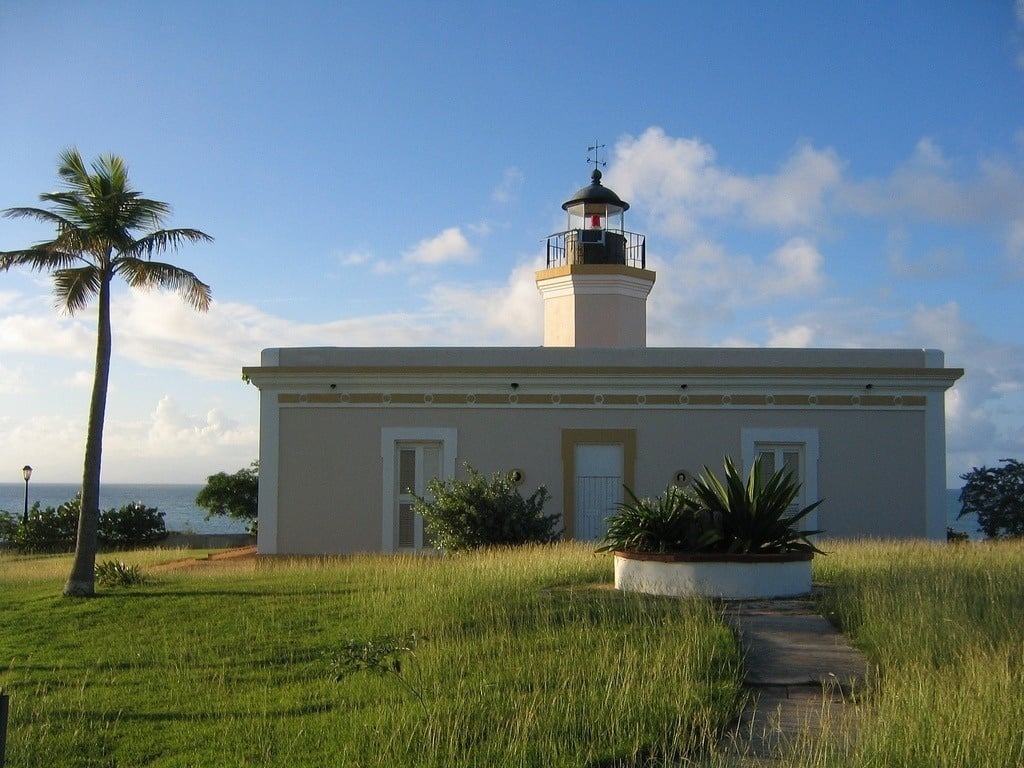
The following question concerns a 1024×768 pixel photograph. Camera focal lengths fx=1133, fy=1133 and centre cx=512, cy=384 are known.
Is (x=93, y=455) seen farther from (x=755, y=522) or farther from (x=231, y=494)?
Answer: (x=231, y=494)

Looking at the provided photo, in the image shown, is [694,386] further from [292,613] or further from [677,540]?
[292,613]

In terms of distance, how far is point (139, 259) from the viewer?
14555 mm

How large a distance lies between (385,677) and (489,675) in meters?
0.77

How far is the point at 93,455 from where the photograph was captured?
14.2 meters

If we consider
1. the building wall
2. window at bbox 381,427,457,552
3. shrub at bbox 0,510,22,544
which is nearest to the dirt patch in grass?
the building wall

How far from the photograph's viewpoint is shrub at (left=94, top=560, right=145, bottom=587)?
47.9ft

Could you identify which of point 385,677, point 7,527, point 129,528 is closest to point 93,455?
point 385,677

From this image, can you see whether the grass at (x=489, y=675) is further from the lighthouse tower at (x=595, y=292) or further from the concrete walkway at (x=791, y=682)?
the lighthouse tower at (x=595, y=292)

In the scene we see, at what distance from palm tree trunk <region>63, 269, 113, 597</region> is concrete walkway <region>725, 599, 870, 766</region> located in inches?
321

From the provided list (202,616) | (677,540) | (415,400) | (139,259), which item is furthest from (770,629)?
(415,400)

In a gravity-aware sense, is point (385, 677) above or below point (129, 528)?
above

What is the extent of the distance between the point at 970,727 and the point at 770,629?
9.65 feet

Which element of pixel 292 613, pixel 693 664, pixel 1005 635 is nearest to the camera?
pixel 693 664

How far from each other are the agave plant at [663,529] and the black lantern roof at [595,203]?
51.0ft
